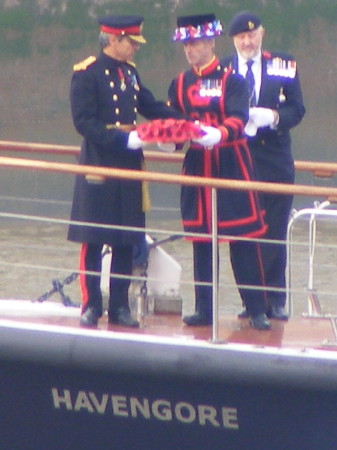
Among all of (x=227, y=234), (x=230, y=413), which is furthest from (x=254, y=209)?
(x=230, y=413)

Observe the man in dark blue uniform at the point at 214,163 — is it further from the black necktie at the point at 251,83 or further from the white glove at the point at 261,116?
the black necktie at the point at 251,83

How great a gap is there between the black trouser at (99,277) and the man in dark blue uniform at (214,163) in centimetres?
28

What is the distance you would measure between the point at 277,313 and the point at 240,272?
37 centimetres

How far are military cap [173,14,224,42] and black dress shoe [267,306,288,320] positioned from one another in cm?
123

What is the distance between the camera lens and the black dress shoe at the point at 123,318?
482 centimetres

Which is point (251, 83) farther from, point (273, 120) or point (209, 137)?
point (209, 137)

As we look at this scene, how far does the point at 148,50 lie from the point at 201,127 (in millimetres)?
11971

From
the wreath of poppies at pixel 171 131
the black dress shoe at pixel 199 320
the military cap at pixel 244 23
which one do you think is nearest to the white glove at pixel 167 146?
the wreath of poppies at pixel 171 131

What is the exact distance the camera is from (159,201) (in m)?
9.97

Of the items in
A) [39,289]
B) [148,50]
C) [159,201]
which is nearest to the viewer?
[39,289]

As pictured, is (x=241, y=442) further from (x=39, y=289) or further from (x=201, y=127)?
(x=39, y=289)

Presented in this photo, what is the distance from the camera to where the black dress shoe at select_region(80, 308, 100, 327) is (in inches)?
188

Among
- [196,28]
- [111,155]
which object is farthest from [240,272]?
[196,28]

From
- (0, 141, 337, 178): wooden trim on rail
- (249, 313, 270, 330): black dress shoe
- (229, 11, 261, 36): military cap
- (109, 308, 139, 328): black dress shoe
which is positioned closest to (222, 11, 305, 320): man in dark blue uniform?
(229, 11, 261, 36): military cap
